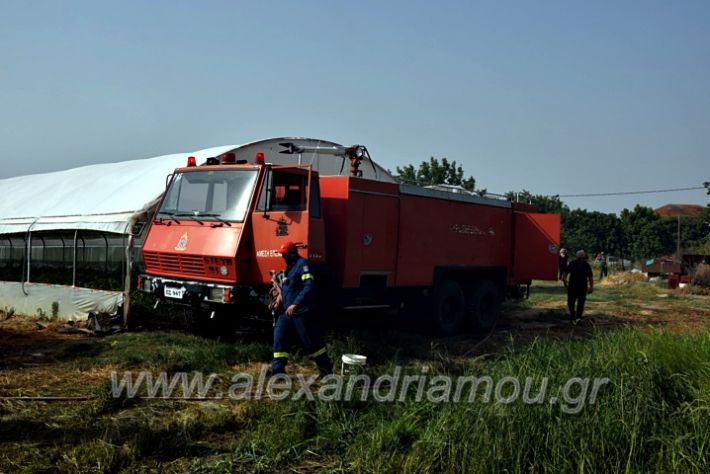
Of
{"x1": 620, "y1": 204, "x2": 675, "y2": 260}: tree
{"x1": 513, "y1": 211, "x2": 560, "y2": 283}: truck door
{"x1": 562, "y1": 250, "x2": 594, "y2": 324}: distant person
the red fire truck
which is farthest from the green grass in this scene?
{"x1": 620, "y1": 204, "x2": 675, "y2": 260}: tree

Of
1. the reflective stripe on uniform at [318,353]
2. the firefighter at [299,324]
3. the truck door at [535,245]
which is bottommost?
the reflective stripe on uniform at [318,353]

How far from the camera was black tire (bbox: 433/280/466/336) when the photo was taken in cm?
1228

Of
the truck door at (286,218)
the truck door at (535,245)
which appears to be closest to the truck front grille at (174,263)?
the truck door at (286,218)

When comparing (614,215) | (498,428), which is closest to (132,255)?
(498,428)

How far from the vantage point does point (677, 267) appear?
102ft

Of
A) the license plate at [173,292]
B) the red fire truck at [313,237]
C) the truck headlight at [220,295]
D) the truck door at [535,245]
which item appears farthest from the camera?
the truck door at [535,245]

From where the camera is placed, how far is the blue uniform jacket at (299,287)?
8.00 meters

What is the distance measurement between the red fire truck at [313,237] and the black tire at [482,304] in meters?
0.34

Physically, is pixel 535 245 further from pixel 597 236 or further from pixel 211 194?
pixel 597 236

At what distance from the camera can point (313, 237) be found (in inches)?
371

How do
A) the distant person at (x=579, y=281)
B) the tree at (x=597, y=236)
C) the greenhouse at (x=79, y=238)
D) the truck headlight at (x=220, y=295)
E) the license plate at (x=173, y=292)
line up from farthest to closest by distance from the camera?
the tree at (x=597, y=236) < the distant person at (x=579, y=281) < the greenhouse at (x=79, y=238) < the license plate at (x=173, y=292) < the truck headlight at (x=220, y=295)

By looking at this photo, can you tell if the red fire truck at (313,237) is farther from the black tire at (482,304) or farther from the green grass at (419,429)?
the green grass at (419,429)

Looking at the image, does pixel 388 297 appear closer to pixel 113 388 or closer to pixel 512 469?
pixel 113 388

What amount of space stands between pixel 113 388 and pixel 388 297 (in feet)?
17.2
